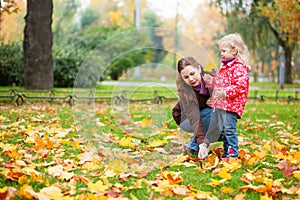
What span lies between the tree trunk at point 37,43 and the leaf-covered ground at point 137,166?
6740mm

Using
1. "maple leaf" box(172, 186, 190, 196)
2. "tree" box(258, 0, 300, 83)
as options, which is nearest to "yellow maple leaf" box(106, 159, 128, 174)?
"maple leaf" box(172, 186, 190, 196)

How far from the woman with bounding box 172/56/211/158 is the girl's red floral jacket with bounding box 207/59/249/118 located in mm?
160

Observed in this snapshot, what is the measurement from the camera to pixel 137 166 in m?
3.62

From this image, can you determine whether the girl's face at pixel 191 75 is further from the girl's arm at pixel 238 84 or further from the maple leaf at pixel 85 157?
the maple leaf at pixel 85 157

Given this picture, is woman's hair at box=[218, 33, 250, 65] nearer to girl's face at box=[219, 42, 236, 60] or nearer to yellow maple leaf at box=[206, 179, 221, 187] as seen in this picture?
girl's face at box=[219, 42, 236, 60]

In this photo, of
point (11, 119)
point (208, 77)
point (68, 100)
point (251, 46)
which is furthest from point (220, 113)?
point (251, 46)

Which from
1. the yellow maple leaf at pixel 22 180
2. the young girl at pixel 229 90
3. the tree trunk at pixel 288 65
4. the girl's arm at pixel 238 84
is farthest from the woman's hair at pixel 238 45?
the tree trunk at pixel 288 65

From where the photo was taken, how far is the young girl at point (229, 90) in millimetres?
3946

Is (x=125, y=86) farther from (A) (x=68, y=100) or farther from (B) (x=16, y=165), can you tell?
(B) (x=16, y=165)

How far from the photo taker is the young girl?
3946 millimetres

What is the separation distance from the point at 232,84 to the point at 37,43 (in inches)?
371

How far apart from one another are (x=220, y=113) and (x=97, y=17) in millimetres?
41447

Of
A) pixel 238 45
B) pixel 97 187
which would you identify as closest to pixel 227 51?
pixel 238 45

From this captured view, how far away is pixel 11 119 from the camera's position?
22.4 ft
